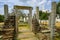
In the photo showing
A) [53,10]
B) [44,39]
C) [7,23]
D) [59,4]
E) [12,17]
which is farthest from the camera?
[59,4]

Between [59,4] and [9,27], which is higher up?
[59,4]

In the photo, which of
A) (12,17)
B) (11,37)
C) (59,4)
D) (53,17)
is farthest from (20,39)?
(59,4)

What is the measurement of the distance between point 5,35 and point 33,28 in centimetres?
381

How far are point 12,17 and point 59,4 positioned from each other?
944 inches

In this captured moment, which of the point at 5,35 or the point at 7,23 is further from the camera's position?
the point at 7,23

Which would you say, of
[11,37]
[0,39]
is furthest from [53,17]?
[0,39]

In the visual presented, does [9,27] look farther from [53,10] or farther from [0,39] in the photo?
[53,10]

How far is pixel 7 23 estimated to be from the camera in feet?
20.4

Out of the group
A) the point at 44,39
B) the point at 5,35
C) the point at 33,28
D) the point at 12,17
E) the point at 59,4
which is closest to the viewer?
the point at 44,39

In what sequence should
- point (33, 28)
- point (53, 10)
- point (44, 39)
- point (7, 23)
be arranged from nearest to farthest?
point (53, 10)
point (44, 39)
point (7, 23)
point (33, 28)

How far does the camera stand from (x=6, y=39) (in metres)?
5.76

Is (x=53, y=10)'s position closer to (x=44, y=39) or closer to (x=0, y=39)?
(x=44, y=39)

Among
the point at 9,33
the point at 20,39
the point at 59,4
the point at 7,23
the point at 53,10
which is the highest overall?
the point at 59,4

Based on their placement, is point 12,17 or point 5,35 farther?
point 12,17
